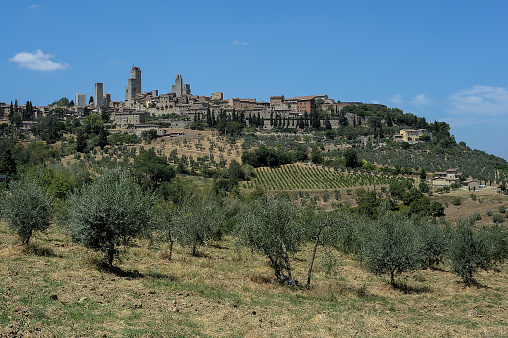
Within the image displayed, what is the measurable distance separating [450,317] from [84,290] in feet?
41.4

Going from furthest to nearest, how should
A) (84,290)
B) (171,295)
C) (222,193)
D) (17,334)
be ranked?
(222,193), (171,295), (84,290), (17,334)

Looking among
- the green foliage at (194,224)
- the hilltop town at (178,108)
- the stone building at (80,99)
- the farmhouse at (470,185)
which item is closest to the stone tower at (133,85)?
the hilltop town at (178,108)

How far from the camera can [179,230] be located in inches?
954

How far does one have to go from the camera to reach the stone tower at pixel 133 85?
168 metres

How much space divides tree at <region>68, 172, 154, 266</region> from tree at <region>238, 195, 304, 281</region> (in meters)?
4.20

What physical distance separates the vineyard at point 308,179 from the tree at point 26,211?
4988cm

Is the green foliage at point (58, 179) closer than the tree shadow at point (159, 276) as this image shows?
No

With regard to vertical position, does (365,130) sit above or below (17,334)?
above

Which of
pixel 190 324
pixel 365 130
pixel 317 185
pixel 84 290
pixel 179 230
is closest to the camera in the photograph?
pixel 190 324

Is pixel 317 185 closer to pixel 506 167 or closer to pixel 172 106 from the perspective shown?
pixel 506 167

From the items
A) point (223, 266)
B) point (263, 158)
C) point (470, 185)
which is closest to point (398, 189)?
point (470, 185)

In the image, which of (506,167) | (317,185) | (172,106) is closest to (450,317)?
(317,185)

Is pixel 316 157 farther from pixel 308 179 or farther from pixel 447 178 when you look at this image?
pixel 447 178

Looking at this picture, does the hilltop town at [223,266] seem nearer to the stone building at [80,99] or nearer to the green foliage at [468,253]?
the green foliage at [468,253]
